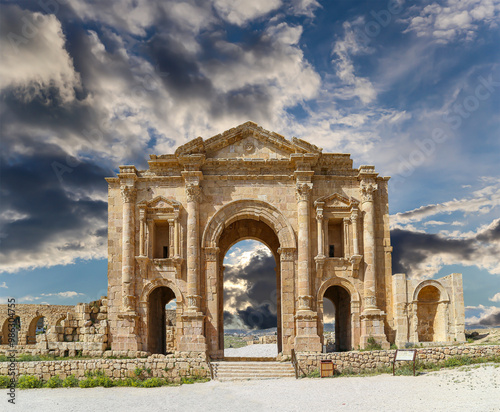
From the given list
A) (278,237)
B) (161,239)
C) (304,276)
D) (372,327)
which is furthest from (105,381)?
(372,327)

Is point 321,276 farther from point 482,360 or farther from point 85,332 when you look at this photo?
point 85,332

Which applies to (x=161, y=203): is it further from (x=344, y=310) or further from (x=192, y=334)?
(x=344, y=310)

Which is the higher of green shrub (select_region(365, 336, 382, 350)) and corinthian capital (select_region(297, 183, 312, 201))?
corinthian capital (select_region(297, 183, 312, 201))

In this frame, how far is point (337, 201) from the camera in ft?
90.9

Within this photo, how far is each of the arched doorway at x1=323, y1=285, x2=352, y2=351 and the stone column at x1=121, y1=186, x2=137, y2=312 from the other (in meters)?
10.9

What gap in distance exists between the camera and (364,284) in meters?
26.9

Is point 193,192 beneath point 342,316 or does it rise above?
above

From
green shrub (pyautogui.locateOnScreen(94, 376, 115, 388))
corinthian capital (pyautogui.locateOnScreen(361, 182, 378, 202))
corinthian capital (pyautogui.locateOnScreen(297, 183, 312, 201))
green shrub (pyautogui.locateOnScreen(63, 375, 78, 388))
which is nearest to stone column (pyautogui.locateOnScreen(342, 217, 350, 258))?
corinthian capital (pyautogui.locateOnScreen(361, 182, 378, 202))

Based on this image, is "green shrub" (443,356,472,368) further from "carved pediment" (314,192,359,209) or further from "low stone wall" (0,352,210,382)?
"low stone wall" (0,352,210,382)

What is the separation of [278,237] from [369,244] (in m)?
4.43

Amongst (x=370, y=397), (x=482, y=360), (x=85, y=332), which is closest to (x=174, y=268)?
(x=85, y=332)

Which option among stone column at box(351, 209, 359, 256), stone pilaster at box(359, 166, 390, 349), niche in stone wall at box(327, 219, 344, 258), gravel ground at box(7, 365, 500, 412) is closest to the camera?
gravel ground at box(7, 365, 500, 412)

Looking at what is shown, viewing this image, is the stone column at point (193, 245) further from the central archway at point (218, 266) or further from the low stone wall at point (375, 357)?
the low stone wall at point (375, 357)

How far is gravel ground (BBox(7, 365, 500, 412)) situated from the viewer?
1642 cm
